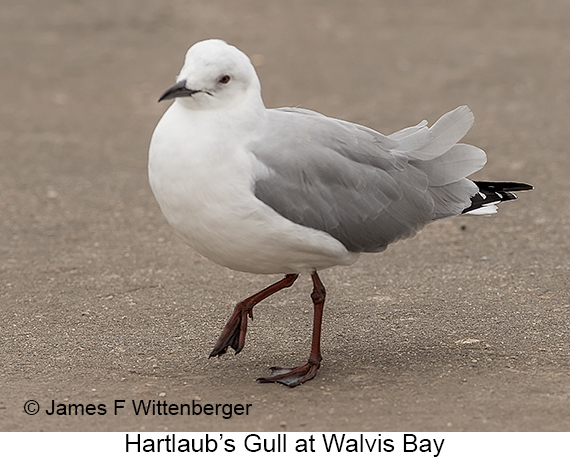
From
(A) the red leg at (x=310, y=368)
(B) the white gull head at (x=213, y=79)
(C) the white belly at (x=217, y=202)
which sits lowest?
(A) the red leg at (x=310, y=368)

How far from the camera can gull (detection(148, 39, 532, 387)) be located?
426cm

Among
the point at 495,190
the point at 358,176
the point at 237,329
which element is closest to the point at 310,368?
the point at 237,329

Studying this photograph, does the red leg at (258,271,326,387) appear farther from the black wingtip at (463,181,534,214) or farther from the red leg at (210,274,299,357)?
the black wingtip at (463,181,534,214)

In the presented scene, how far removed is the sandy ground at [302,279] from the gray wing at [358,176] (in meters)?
0.82

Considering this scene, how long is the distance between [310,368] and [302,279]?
1.64m

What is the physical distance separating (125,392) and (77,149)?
533 centimetres

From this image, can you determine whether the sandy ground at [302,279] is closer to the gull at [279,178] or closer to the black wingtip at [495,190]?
the gull at [279,178]

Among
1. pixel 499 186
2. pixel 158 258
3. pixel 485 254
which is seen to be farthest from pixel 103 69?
pixel 499 186

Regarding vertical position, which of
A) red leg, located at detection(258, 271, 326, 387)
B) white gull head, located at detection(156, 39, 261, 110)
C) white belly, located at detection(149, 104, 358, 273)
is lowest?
red leg, located at detection(258, 271, 326, 387)

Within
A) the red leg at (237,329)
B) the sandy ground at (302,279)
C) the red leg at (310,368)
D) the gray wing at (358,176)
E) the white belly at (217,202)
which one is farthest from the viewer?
the red leg at (237,329)

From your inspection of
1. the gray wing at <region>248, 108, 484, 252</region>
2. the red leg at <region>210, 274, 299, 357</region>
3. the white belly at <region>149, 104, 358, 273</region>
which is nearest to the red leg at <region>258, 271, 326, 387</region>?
the red leg at <region>210, 274, 299, 357</region>

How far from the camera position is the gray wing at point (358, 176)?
175 inches

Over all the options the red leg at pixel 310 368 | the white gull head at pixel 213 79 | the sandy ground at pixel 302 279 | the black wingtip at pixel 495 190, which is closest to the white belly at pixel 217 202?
the white gull head at pixel 213 79

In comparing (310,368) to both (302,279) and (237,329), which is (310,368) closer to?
(237,329)
